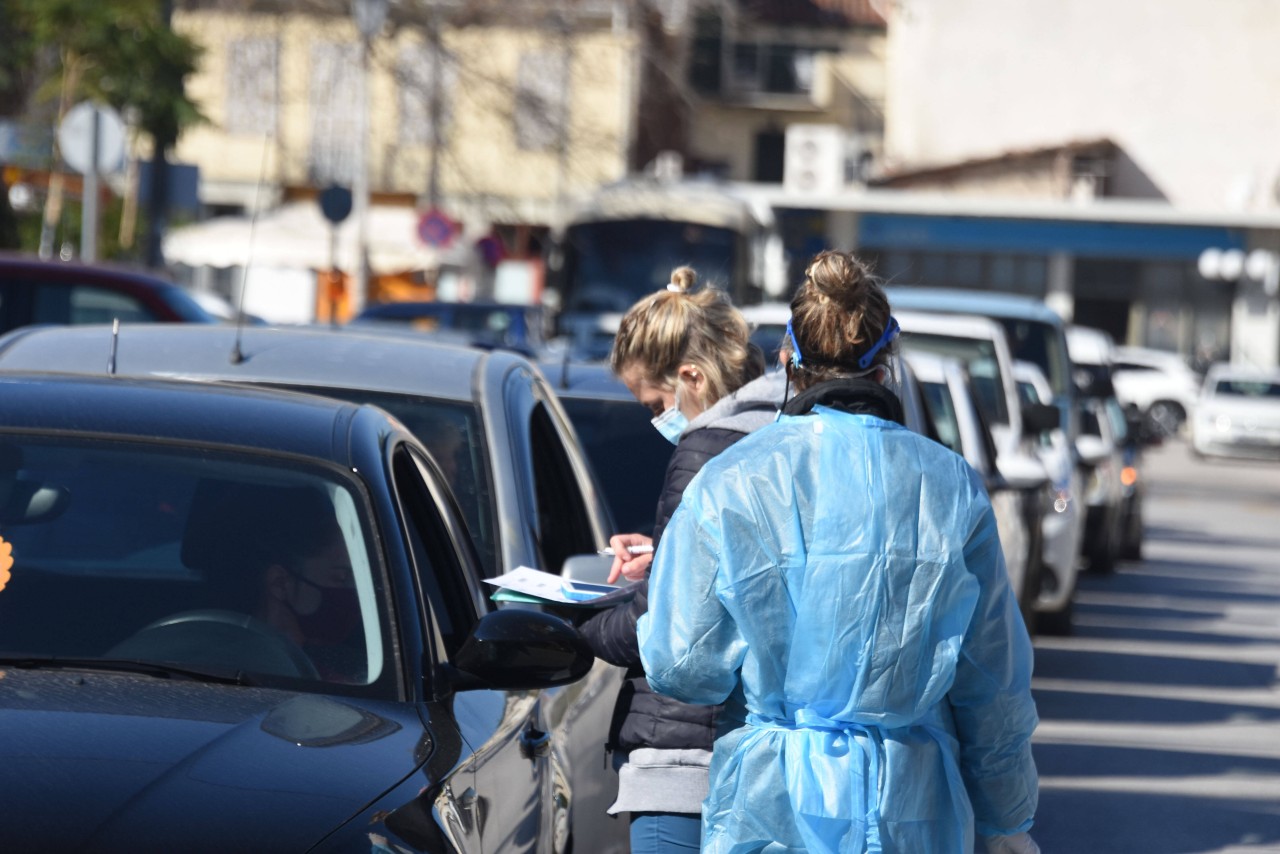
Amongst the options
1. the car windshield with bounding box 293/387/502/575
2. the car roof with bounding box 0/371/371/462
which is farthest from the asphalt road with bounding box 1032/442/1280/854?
the car roof with bounding box 0/371/371/462

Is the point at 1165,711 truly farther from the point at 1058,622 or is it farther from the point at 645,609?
the point at 645,609

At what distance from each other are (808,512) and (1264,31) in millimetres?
48398

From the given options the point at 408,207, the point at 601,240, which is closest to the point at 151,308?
the point at 601,240

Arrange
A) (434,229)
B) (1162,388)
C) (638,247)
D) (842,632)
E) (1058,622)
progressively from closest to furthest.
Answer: (842,632) < (1058,622) < (434,229) < (638,247) < (1162,388)

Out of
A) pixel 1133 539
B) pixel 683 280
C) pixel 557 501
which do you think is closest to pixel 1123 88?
pixel 1133 539

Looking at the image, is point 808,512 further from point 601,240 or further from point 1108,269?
point 1108,269

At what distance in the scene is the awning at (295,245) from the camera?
93.1ft

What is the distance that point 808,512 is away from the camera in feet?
10.9

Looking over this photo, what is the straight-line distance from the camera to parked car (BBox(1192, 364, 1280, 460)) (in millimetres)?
37031

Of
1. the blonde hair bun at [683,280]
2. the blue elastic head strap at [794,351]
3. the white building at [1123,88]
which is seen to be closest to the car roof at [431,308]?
the blonde hair bun at [683,280]

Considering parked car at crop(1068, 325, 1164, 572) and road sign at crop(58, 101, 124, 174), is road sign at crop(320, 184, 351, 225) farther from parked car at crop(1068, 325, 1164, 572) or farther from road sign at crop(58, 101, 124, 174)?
parked car at crop(1068, 325, 1164, 572)

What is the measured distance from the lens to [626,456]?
7676 mm

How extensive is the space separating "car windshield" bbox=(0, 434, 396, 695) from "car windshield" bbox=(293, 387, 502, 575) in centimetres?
148

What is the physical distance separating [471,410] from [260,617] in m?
1.74
